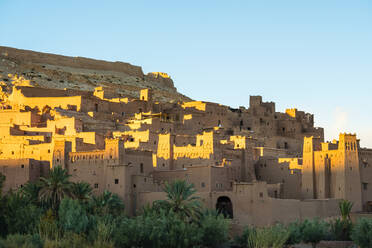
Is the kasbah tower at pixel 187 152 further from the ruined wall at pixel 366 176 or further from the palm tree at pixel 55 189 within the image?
the palm tree at pixel 55 189

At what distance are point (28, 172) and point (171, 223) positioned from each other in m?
13.2

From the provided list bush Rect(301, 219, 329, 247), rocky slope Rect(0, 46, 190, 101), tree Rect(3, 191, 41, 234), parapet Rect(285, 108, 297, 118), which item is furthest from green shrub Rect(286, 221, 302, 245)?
rocky slope Rect(0, 46, 190, 101)

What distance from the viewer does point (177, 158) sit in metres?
52.1

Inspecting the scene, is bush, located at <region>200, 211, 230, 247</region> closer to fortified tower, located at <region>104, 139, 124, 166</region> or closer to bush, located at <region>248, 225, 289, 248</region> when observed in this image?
bush, located at <region>248, 225, 289, 248</region>

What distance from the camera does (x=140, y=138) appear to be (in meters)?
55.8

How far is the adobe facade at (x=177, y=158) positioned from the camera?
4578 cm

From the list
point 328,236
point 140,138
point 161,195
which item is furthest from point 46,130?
point 328,236

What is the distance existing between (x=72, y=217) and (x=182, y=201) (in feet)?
21.9

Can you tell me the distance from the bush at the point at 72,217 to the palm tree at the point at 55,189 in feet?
8.56

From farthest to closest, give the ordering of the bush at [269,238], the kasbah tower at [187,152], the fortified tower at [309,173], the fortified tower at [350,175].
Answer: the fortified tower at [309,173] → the fortified tower at [350,175] → the kasbah tower at [187,152] → the bush at [269,238]

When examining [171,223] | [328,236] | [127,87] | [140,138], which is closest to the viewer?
[171,223]

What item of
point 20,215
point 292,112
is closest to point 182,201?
point 20,215

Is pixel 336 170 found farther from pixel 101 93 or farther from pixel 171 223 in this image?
pixel 101 93

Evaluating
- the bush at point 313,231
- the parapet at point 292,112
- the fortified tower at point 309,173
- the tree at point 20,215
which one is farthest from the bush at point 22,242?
the parapet at point 292,112
